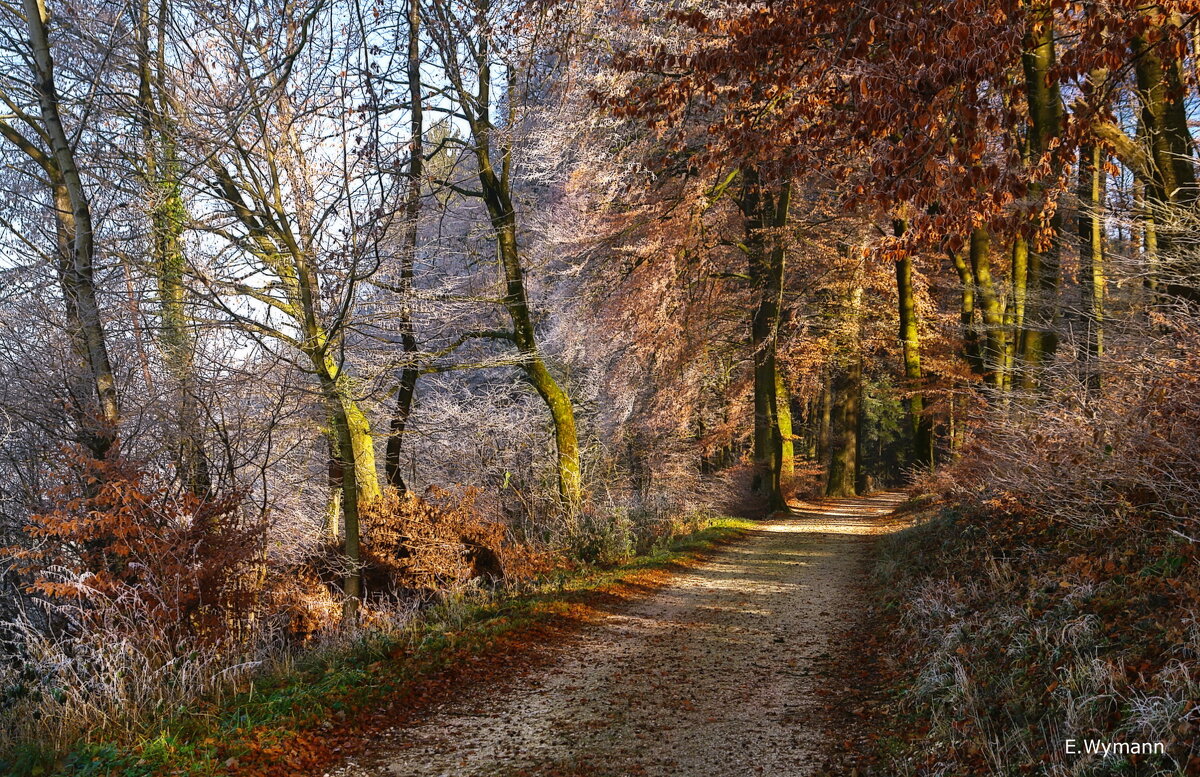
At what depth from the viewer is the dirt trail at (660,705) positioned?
467 cm

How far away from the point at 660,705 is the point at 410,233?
6814 mm

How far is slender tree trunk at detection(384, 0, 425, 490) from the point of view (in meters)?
5.98

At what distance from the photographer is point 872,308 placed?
917 inches

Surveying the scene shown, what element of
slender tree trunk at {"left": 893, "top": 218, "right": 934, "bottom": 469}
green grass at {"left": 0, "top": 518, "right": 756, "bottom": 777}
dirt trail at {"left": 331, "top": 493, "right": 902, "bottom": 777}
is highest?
slender tree trunk at {"left": 893, "top": 218, "right": 934, "bottom": 469}

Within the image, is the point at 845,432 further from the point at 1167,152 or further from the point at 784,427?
the point at 1167,152

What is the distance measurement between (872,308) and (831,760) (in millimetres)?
20473

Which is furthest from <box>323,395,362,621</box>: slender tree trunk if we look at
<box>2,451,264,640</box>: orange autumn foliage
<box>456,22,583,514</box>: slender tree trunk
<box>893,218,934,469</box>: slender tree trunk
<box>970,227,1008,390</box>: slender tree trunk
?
<box>893,218,934,469</box>: slender tree trunk

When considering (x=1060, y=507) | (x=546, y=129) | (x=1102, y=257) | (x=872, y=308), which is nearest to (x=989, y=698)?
(x=1060, y=507)

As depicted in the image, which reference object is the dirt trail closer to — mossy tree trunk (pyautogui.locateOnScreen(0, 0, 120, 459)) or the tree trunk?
mossy tree trunk (pyautogui.locateOnScreen(0, 0, 120, 459))

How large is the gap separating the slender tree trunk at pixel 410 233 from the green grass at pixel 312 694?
3.85 metres

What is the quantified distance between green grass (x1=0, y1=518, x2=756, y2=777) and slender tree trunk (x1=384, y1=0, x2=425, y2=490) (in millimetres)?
3847

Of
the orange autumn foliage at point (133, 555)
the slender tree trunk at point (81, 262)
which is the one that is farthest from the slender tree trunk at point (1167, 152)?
the slender tree trunk at point (81, 262)

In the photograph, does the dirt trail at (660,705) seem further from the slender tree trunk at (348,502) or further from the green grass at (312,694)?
the slender tree trunk at (348,502)

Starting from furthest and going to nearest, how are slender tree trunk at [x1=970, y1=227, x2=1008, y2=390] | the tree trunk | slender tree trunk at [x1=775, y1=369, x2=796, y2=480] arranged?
1. the tree trunk
2. slender tree trunk at [x1=775, y1=369, x2=796, y2=480]
3. slender tree trunk at [x1=970, y1=227, x2=1008, y2=390]
